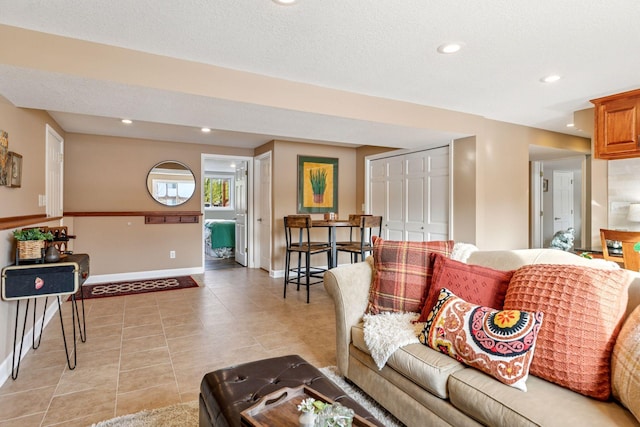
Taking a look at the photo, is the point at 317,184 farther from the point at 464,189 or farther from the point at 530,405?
the point at 530,405

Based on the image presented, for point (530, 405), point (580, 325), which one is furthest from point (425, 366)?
point (580, 325)

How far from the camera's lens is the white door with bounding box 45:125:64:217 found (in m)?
3.96

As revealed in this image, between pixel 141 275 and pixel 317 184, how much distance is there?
3.19 meters

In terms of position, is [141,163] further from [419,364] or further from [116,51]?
[419,364]

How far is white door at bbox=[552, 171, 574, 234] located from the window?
8064mm

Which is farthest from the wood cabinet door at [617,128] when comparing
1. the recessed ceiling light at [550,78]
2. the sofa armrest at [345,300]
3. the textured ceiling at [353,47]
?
the sofa armrest at [345,300]

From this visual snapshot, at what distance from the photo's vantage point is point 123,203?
549 centimetres

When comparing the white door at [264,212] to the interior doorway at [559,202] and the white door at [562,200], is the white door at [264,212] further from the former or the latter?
the white door at [562,200]

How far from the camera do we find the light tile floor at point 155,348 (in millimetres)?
2080

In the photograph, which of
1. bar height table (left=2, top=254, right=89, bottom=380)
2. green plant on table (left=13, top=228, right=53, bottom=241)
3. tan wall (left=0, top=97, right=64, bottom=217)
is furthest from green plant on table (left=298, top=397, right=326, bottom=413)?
tan wall (left=0, top=97, right=64, bottom=217)

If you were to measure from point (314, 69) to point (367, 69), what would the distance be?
0.43 m

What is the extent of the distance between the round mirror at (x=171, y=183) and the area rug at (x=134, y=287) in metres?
1.29

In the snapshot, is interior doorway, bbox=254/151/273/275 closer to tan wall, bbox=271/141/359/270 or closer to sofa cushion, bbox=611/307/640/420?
tan wall, bbox=271/141/359/270

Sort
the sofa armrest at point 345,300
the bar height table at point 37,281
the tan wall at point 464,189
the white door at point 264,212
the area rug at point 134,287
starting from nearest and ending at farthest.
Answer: the sofa armrest at point 345,300, the bar height table at point 37,281, the tan wall at point 464,189, the area rug at point 134,287, the white door at point 264,212
